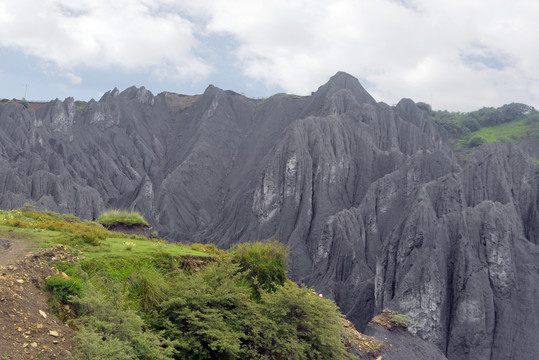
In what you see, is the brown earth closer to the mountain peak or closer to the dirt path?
the dirt path

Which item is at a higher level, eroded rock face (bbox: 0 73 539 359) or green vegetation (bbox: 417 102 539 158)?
green vegetation (bbox: 417 102 539 158)

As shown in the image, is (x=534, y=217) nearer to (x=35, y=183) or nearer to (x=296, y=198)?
(x=296, y=198)

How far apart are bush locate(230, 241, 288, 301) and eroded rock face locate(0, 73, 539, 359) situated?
25.2m

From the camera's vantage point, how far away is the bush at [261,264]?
12.8 m

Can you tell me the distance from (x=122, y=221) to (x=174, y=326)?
11.0m

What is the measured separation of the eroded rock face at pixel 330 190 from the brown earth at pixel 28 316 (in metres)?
31.1

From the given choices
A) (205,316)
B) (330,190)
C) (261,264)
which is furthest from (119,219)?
(330,190)

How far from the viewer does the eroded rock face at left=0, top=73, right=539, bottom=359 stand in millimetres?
36000

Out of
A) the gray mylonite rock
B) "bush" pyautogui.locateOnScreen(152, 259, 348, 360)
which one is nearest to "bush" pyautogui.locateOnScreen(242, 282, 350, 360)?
"bush" pyautogui.locateOnScreen(152, 259, 348, 360)

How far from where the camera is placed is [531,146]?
3844 inches

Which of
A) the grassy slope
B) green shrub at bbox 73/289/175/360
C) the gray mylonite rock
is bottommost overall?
the gray mylonite rock

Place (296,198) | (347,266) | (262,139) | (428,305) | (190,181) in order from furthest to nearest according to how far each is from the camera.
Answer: (262,139) → (190,181) → (296,198) → (347,266) → (428,305)

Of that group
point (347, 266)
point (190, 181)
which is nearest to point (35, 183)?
point (190, 181)

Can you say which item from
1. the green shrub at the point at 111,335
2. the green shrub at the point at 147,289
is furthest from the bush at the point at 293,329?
the green shrub at the point at 111,335
